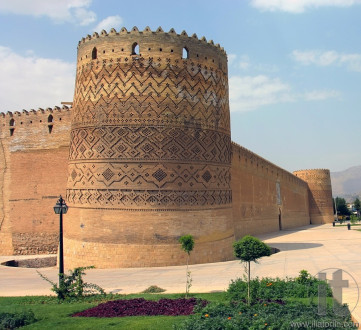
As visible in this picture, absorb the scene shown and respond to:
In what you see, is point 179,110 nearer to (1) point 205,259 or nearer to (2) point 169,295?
(1) point 205,259

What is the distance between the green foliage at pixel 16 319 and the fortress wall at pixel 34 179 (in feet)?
34.9

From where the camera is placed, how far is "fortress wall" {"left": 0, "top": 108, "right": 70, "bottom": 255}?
1570cm

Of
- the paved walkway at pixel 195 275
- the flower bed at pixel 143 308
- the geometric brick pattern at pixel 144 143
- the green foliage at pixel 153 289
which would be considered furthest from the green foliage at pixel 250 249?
the geometric brick pattern at pixel 144 143

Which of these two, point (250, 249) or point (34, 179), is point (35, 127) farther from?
point (250, 249)

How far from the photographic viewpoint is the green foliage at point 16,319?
5069 millimetres

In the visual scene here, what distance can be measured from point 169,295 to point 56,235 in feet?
32.9

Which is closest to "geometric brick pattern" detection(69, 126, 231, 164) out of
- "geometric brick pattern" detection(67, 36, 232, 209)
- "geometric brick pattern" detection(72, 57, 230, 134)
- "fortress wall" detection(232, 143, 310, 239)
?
"geometric brick pattern" detection(67, 36, 232, 209)

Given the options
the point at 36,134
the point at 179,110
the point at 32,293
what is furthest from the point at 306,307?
the point at 36,134

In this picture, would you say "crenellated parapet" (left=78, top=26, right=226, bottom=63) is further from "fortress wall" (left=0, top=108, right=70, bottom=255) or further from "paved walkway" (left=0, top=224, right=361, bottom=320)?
"paved walkway" (left=0, top=224, right=361, bottom=320)

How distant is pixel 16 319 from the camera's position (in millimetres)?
5156

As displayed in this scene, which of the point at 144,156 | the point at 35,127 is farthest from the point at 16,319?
the point at 35,127

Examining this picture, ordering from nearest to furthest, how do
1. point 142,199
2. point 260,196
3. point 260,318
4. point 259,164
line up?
point 260,318 → point 142,199 → point 260,196 → point 259,164

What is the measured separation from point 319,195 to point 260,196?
18.8 metres

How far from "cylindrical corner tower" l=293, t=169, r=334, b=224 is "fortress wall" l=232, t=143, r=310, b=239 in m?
6.64
